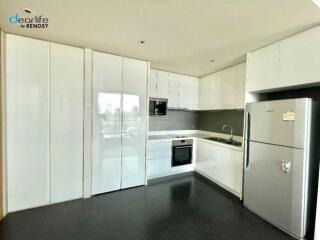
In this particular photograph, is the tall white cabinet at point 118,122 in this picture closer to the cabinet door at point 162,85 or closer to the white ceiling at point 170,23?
the white ceiling at point 170,23

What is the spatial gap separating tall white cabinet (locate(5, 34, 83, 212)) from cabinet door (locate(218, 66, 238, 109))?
2.83 meters

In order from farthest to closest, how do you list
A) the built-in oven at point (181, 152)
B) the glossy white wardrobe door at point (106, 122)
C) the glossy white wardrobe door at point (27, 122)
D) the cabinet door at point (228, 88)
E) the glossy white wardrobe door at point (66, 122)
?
the built-in oven at point (181, 152)
the cabinet door at point (228, 88)
the glossy white wardrobe door at point (106, 122)
the glossy white wardrobe door at point (66, 122)
the glossy white wardrobe door at point (27, 122)

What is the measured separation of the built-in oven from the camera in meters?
3.67

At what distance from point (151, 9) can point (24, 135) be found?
2.39 meters

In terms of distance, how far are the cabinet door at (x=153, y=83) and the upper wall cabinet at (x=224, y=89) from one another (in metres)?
1.35

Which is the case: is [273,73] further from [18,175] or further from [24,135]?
[18,175]

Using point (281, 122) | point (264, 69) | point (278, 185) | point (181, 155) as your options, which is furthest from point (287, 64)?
point (181, 155)

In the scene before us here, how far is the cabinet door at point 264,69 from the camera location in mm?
2189

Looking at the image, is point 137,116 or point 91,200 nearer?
point 91,200

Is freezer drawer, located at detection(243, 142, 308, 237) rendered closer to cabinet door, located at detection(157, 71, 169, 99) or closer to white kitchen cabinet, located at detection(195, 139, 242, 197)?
white kitchen cabinet, located at detection(195, 139, 242, 197)

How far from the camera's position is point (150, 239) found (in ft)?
5.91

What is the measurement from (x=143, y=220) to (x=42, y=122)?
206 cm

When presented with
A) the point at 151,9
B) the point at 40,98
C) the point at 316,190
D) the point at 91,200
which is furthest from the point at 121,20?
the point at 316,190

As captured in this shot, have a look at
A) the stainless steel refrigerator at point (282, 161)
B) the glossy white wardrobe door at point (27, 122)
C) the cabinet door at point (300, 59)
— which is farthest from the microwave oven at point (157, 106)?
the cabinet door at point (300, 59)
